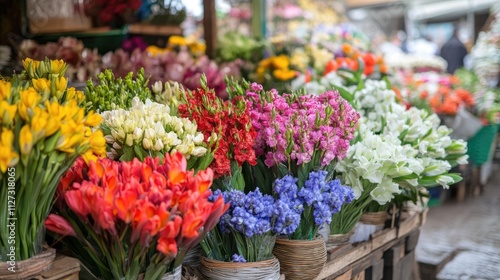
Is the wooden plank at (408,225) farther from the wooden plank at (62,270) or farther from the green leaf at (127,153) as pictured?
the wooden plank at (62,270)

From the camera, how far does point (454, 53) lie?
31.0 feet

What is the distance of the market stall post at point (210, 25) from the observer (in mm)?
3867

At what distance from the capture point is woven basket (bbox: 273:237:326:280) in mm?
1565

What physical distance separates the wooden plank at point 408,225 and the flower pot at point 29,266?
1586mm

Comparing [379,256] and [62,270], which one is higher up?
[62,270]

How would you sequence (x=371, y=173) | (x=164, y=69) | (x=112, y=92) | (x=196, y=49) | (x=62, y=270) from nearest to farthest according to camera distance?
1. (x=62, y=270)
2. (x=112, y=92)
3. (x=371, y=173)
4. (x=164, y=69)
5. (x=196, y=49)

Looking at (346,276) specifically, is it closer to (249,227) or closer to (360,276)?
(360,276)

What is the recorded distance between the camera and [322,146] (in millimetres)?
1526

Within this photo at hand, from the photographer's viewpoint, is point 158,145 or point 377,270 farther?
point 377,270

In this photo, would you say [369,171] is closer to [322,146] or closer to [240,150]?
[322,146]

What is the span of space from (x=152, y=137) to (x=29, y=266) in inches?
16.7

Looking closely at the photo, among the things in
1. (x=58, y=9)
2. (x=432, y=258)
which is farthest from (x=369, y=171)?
(x=58, y=9)

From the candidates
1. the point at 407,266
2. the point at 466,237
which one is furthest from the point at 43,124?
the point at 466,237

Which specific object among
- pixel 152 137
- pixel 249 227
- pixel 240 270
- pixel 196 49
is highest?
pixel 196 49
